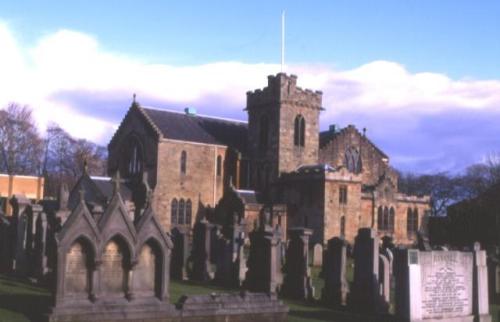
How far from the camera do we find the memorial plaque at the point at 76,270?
53.0 ft

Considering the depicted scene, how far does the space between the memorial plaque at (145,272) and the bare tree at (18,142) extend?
56301mm

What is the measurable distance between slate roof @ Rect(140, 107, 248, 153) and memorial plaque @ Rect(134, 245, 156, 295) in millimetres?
39929

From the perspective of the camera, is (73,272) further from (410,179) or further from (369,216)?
(410,179)

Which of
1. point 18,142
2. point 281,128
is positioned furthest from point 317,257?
point 18,142

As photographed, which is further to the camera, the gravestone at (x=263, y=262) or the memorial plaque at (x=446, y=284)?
the gravestone at (x=263, y=262)

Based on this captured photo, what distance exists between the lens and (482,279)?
18094mm

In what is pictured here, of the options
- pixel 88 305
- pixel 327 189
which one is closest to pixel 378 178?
pixel 327 189

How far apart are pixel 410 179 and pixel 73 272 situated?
9211 cm

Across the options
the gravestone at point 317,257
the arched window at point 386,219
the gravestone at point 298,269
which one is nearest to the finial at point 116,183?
the gravestone at point 298,269

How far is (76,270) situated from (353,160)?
50.0 meters

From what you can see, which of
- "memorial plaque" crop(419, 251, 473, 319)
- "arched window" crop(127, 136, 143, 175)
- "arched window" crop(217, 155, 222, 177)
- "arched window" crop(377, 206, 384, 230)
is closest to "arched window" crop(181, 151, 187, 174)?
"arched window" crop(217, 155, 222, 177)

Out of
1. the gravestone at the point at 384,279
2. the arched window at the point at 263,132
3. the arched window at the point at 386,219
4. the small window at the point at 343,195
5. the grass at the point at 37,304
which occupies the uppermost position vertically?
the arched window at the point at 263,132

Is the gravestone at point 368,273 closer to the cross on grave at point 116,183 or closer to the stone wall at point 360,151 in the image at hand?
the cross on grave at point 116,183

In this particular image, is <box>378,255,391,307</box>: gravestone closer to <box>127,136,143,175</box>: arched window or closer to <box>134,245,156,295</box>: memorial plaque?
<box>134,245,156,295</box>: memorial plaque
